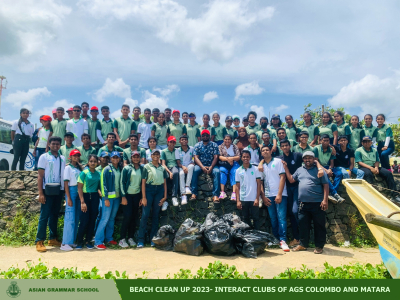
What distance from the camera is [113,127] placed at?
7.55 meters

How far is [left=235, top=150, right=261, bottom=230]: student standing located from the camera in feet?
17.9

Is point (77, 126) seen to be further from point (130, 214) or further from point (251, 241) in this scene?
point (251, 241)

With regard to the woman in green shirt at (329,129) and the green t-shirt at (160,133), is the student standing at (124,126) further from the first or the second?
the woman in green shirt at (329,129)

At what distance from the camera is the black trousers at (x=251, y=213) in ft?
17.9

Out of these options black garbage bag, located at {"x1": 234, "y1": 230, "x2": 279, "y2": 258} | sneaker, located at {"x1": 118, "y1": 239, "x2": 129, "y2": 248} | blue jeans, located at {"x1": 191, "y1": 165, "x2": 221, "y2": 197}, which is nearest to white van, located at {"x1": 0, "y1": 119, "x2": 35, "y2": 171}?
sneaker, located at {"x1": 118, "y1": 239, "x2": 129, "y2": 248}

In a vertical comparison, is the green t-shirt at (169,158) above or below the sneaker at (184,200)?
above

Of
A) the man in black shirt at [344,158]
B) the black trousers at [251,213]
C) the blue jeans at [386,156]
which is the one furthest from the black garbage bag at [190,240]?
the blue jeans at [386,156]

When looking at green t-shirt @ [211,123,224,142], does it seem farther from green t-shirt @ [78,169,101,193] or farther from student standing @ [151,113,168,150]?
green t-shirt @ [78,169,101,193]

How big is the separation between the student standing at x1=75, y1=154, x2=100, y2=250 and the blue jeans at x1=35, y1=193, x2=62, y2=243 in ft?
1.77

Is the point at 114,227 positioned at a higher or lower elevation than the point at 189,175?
lower

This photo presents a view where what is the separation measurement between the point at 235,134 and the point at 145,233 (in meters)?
3.82

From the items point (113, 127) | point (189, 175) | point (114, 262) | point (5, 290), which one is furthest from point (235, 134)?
point (5, 290)

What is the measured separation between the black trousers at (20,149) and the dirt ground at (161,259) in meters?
2.89

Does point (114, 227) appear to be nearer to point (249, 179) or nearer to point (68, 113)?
point (249, 179)
